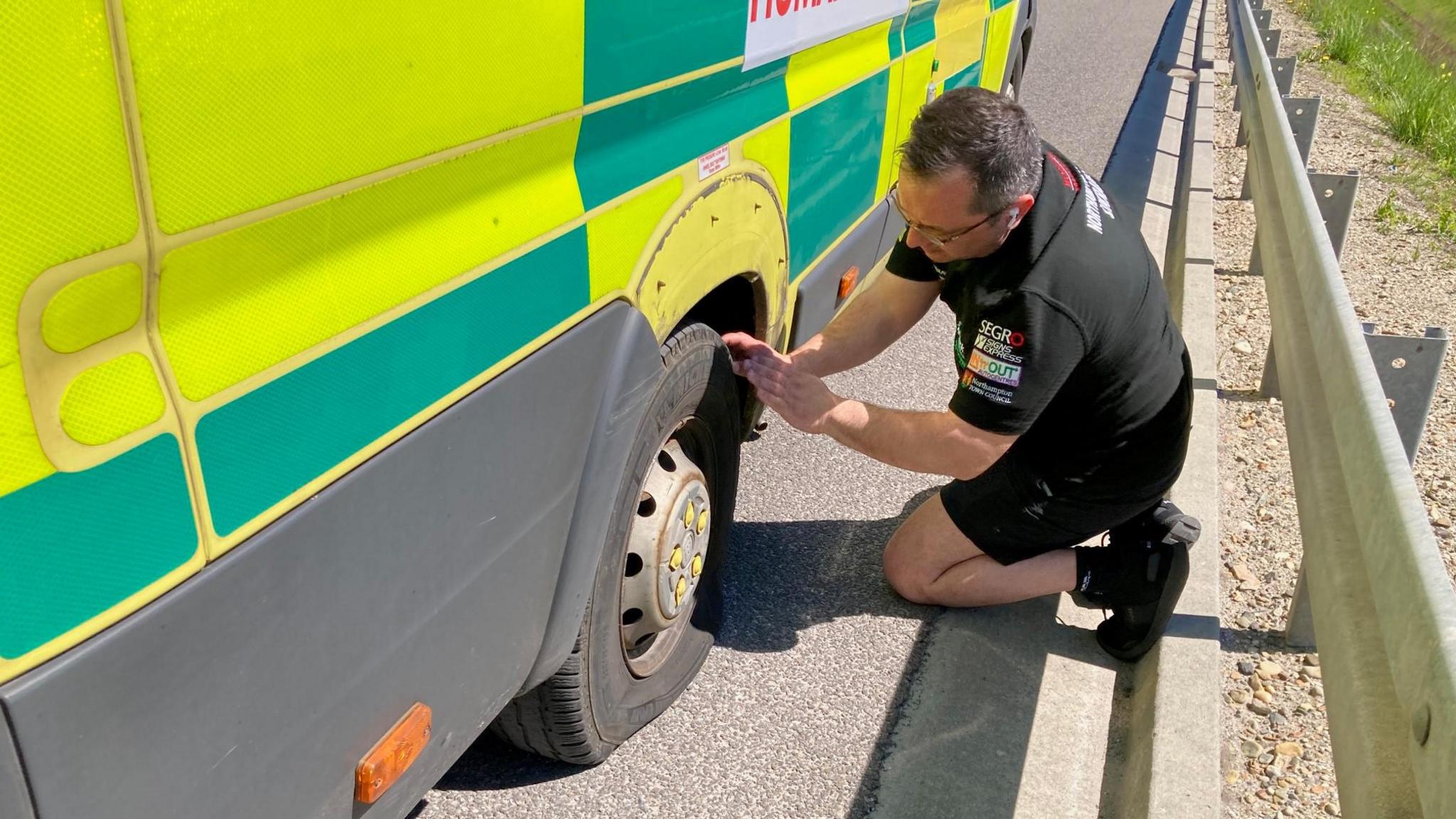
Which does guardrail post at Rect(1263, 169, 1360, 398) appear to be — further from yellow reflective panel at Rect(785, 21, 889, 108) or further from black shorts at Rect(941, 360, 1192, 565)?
yellow reflective panel at Rect(785, 21, 889, 108)

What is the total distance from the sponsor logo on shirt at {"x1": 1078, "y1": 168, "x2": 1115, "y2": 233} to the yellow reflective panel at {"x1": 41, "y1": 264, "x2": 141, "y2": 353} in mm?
2128

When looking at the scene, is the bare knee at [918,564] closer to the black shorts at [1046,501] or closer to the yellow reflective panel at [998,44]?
the black shorts at [1046,501]

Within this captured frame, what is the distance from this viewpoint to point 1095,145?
7812 millimetres

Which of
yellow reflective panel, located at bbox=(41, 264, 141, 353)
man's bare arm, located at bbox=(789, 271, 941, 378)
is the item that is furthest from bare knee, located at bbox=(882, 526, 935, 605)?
yellow reflective panel, located at bbox=(41, 264, 141, 353)

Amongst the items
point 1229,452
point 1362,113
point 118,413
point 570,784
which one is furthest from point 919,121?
point 1362,113

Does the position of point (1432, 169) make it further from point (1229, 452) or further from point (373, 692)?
point (373, 692)

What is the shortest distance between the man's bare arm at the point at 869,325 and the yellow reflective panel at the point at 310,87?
1717 mm

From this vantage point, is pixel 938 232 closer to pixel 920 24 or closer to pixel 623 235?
pixel 623 235

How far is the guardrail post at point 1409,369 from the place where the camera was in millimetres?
2557

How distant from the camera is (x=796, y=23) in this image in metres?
2.56

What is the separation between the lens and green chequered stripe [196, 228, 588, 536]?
1.21m

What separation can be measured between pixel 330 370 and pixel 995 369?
1.65 meters

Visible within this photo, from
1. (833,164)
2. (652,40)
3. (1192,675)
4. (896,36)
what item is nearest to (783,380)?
(833,164)

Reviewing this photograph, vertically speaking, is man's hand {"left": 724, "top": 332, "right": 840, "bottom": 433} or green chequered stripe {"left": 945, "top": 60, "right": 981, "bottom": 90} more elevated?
green chequered stripe {"left": 945, "top": 60, "right": 981, "bottom": 90}
